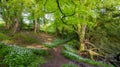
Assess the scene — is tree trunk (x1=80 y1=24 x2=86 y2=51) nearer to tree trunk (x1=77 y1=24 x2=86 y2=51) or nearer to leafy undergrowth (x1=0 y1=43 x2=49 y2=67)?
tree trunk (x1=77 y1=24 x2=86 y2=51)

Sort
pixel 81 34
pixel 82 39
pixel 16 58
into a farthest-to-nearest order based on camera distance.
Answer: pixel 81 34 < pixel 82 39 < pixel 16 58

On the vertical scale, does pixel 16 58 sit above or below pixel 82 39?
above

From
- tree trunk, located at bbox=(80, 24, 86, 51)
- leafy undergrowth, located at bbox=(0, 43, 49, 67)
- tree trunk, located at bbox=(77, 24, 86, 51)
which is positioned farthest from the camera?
tree trunk, located at bbox=(77, 24, 86, 51)

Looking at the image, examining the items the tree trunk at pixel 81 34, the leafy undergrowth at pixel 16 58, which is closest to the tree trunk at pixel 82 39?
the tree trunk at pixel 81 34

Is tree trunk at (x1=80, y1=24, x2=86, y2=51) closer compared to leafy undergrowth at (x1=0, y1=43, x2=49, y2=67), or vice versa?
leafy undergrowth at (x1=0, y1=43, x2=49, y2=67)

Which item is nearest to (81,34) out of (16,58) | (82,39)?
(82,39)

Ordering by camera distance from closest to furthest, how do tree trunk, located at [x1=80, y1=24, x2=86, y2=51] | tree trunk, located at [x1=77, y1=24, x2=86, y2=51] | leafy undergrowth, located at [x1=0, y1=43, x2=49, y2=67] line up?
1. leafy undergrowth, located at [x1=0, y1=43, x2=49, y2=67]
2. tree trunk, located at [x1=80, y1=24, x2=86, y2=51]
3. tree trunk, located at [x1=77, y1=24, x2=86, y2=51]

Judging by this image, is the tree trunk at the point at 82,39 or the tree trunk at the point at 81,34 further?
the tree trunk at the point at 81,34

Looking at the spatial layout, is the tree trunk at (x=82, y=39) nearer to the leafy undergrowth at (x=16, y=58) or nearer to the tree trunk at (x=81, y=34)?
the tree trunk at (x=81, y=34)

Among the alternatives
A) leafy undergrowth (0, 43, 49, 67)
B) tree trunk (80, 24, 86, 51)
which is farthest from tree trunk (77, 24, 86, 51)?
leafy undergrowth (0, 43, 49, 67)

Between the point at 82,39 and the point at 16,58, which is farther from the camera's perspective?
the point at 82,39

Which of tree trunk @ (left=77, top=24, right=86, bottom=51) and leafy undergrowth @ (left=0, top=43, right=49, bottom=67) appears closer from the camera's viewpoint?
leafy undergrowth @ (left=0, top=43, right=49, bottom=67)

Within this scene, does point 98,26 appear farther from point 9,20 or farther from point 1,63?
point 1,63

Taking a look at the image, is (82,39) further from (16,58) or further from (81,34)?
(16,58)
